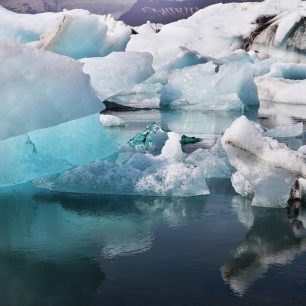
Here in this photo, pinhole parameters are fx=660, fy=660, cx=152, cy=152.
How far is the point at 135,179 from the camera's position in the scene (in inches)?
220

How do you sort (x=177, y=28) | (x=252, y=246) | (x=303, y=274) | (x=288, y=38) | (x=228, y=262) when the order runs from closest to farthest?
(x=303, y=274) < (x=228, y=262) < (x=252, y=246) < (x=288, y=38) < (x=177, y=28)

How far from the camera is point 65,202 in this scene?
17.4ft

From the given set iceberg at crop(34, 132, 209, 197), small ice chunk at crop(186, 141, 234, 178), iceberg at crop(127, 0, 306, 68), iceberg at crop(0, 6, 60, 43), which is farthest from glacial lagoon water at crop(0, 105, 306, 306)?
iceberg at crop(127, 0, 306, 68)

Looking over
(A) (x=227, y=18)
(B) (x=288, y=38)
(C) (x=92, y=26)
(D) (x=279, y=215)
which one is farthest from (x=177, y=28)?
(D) (x=279, y=215)

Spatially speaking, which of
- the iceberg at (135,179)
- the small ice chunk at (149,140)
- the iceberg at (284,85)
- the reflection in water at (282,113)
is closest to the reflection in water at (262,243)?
the iceberg at (135,179)

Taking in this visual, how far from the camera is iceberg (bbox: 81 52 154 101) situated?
325 inches

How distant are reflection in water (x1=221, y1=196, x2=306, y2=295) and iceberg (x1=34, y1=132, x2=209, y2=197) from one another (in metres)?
0.46

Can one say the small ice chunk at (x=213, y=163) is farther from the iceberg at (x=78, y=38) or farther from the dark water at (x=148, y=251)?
the iceberg at (x=78, y=38)

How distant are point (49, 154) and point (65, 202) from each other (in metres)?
1.40

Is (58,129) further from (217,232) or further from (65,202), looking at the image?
(217,232)

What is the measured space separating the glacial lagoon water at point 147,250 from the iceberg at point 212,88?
1011cm

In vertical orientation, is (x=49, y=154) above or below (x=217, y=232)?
below

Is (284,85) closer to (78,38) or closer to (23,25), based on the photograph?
(23,25)

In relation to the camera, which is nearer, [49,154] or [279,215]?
[279,215]
